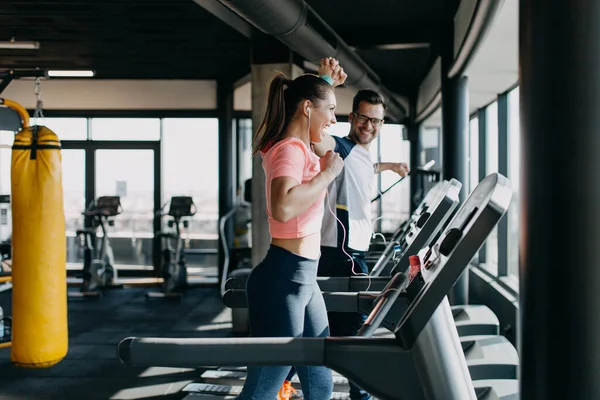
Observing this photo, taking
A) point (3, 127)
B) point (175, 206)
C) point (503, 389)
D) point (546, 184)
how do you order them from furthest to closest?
point (175, 206) < point (3, 127) < point (503, 389) < point (546, 184)

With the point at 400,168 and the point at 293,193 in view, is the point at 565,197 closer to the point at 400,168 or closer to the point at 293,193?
the point at 293,193

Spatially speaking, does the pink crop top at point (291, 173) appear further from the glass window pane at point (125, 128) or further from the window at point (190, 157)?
the glass window pane at point (125, 128)

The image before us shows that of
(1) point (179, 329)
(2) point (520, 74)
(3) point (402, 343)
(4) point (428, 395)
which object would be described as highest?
(2) point (520, 74)

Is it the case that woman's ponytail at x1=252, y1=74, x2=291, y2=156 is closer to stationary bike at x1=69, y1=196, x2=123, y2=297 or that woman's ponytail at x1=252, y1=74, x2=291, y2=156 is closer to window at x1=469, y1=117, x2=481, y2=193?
window at x1=469, y1=117, x2=481, y2=193

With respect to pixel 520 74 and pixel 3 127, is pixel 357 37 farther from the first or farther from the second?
pixel 520 74

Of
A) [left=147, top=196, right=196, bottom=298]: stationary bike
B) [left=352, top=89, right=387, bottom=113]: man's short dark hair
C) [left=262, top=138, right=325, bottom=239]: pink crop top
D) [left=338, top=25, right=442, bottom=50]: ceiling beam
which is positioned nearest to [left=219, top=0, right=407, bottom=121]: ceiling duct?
[left=338, top=25, right=442, bottom=50]: ceiling beam

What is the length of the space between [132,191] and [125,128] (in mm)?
907

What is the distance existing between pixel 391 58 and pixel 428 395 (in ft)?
24.2

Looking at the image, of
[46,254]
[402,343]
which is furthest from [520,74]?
[46,254]

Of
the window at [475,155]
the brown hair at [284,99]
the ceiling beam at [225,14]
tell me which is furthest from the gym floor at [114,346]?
the window at [475,155]

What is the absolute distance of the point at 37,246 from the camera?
397cm

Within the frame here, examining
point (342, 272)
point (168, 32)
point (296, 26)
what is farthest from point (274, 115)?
point (168, 32)

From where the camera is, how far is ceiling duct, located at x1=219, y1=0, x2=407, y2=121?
336 centimetres

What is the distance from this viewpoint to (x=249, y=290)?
1807 millimetres
